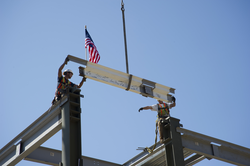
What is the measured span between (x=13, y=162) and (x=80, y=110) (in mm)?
4025

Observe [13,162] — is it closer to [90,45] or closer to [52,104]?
[52,104]

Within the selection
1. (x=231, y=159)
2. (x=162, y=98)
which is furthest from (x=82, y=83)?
(x=231, y=159)

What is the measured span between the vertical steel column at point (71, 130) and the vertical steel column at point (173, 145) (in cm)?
345

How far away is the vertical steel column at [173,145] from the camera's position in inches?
511

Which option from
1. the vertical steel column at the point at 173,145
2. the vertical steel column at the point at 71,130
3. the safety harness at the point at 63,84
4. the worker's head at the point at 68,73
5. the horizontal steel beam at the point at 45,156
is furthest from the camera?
the horizontal steel beam at the point at 45,156

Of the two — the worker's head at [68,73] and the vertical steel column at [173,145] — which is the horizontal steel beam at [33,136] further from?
the vertical steel column at [173,145]

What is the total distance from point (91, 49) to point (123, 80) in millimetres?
2241

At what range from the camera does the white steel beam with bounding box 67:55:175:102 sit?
13023 millimetres

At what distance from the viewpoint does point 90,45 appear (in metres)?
15.5

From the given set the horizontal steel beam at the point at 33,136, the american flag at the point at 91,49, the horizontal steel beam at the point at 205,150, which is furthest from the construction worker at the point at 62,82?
the horizontal steel beam at the point at 205,150

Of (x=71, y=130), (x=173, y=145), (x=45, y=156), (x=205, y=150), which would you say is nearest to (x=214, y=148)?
(x=205, y=150)

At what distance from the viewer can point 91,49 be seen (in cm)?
1527

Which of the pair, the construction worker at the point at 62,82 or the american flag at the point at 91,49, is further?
A: the american flag at the point at 91,49

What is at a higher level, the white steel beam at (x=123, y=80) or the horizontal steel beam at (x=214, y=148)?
the white steel beam at (x=123, y=80)
